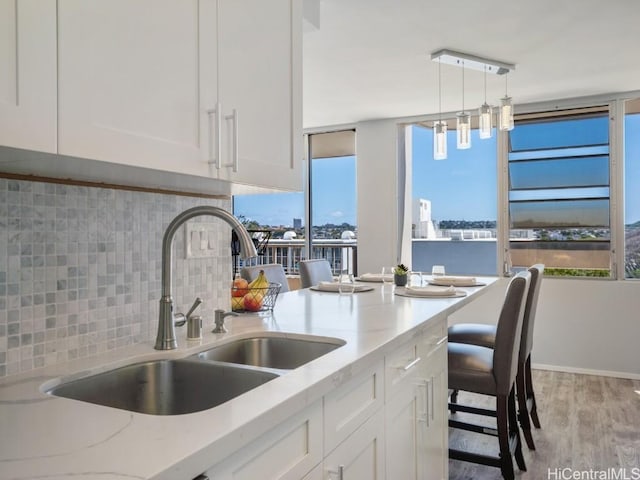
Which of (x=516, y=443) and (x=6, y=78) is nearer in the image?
(x=6, y=78)

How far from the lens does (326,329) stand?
157 cm

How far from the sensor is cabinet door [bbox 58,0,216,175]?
831mm

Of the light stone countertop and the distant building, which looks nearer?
the light stone countertop

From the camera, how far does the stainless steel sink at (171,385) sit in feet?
3.63

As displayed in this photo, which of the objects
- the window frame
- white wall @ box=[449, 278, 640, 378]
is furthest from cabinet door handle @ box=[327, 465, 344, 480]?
the window frame

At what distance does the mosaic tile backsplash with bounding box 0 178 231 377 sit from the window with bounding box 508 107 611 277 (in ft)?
13.6

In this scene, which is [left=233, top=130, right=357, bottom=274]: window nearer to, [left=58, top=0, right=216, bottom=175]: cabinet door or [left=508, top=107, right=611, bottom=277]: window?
[left=508, top=107, right=611, bottom=277]: window

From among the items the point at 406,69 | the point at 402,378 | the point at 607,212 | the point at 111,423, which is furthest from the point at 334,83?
the point at 111,423

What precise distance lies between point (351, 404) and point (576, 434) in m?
2.46

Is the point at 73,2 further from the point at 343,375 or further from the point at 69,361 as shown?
the point at 343,375

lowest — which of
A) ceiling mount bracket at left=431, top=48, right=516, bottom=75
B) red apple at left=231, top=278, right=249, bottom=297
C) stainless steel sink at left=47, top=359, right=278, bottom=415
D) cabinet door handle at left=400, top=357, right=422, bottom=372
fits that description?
cabinet door handle at left=400, top=357, right=422, bottom=372

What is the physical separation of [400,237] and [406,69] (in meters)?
2.11

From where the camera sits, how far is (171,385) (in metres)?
1.21

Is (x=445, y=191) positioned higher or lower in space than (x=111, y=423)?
higher
